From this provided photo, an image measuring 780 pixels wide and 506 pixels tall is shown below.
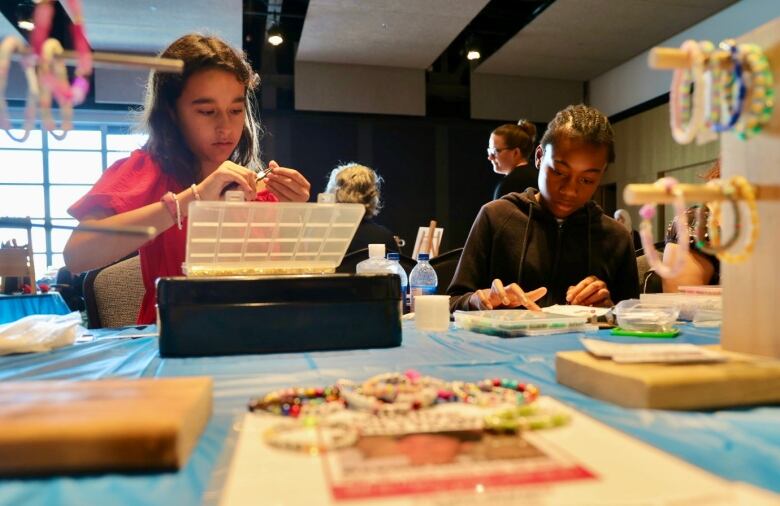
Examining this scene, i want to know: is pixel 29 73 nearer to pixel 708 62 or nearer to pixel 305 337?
pixel 305 337

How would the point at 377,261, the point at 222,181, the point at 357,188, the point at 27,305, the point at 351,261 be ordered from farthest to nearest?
1. the point at 357,188
2. the point at 351,261
3. the point at 377,261
4. the point at 27,305
5. the point at 222,181

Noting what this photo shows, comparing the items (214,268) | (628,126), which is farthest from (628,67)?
(214,268)

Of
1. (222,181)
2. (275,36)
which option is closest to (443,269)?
(222,181)

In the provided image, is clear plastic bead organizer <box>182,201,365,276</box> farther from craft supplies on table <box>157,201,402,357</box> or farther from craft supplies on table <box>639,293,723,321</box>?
craft supplies on table <box>639,293,723,321</box>

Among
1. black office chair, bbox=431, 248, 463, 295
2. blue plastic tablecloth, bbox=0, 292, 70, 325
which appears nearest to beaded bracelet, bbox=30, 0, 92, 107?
blue plastic tablecloth, bbox=0, 292, 70, 325

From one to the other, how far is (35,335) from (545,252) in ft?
4.29

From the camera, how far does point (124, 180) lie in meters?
1.41

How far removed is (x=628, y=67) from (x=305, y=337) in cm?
579

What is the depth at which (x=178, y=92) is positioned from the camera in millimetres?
1401

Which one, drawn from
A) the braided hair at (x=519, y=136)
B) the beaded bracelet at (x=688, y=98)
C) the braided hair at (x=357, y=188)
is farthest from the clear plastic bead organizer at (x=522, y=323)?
the braided hair at (x=519, y=136)

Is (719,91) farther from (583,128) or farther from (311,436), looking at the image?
(583,128)

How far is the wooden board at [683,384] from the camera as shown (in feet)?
1.74

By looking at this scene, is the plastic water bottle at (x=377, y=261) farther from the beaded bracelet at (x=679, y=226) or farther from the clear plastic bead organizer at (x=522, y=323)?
the beaded bracelet at (x=679, y=226)

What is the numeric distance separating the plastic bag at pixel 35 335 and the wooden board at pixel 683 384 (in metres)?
0.80
